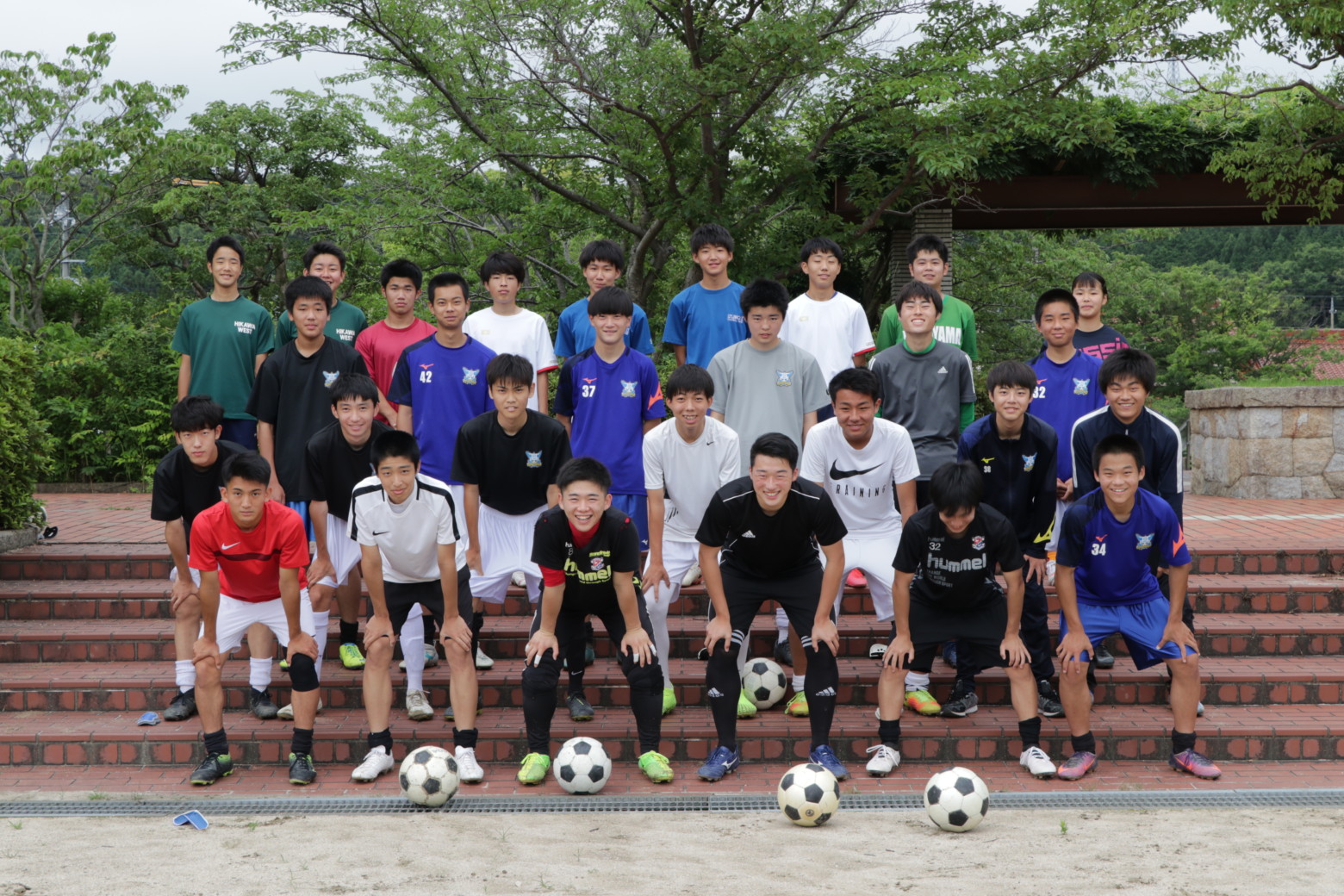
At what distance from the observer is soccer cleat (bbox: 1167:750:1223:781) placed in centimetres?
507

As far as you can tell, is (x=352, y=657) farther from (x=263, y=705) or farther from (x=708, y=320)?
(x=708, y=320)

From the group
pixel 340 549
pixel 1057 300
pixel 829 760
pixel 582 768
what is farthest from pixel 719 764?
pixel 1057 300

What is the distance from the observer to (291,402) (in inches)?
241

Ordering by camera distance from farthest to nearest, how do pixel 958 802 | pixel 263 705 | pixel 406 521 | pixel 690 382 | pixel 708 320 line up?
pixel 708 320 → pixel 263 705 → pixel 690 382 → pixel 406 521 → pixel 958 802

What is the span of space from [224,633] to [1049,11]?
9921 millimetres

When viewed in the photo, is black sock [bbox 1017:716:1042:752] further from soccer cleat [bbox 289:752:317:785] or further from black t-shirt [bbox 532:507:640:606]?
soccer cleat [bbox 289:752:317:785]

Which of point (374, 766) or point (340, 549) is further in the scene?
point (340, 549)

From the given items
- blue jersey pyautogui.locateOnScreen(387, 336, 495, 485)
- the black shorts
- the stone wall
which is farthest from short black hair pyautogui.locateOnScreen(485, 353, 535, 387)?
the stone wall

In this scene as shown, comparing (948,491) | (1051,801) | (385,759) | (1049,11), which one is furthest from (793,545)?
(1049,11)

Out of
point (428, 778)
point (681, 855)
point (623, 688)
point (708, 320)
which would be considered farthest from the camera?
point (708, 320)

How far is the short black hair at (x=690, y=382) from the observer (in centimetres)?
550

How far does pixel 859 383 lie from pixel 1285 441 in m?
7.28

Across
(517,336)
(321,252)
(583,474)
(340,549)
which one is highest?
(321,252)

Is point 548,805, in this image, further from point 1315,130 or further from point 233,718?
point 1315,130
